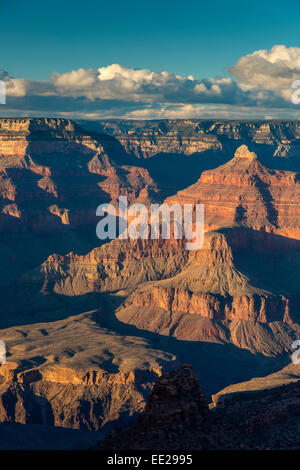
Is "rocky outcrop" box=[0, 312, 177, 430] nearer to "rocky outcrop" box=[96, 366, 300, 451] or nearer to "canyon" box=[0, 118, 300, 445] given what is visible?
"canyon" box=[0, 118, 300, 445]

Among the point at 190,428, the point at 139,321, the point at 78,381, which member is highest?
the point at 190,428

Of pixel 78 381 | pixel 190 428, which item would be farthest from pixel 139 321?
pixel 190 428

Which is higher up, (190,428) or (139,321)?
(190,428)

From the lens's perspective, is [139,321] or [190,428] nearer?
[190,428]

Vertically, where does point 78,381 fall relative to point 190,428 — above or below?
below

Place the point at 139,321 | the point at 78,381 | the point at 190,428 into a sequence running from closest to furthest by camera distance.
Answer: the point at 190,428 < the point at 78,381 < the point at 139,321

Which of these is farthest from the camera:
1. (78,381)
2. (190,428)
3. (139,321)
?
(139,321)

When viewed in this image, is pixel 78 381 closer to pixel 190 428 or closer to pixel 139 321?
pixel 139 321

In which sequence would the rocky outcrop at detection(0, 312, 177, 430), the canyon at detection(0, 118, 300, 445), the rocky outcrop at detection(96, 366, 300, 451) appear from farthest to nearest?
1. the canyon at detection(0, 118, 300, 445)
2. the rocky outcrop at detection(0, 312, 177, 430)
3. the rocky outcrop at detection(96, 366, 300, 451)

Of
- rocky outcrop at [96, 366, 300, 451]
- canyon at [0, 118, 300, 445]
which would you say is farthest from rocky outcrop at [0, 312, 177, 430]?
rocky outcrop at [96, 366, 300, 451]

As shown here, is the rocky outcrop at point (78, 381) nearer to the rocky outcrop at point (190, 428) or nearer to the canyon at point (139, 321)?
the canyon at point (139, 321)

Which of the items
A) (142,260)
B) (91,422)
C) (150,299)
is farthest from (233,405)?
(142,260)
